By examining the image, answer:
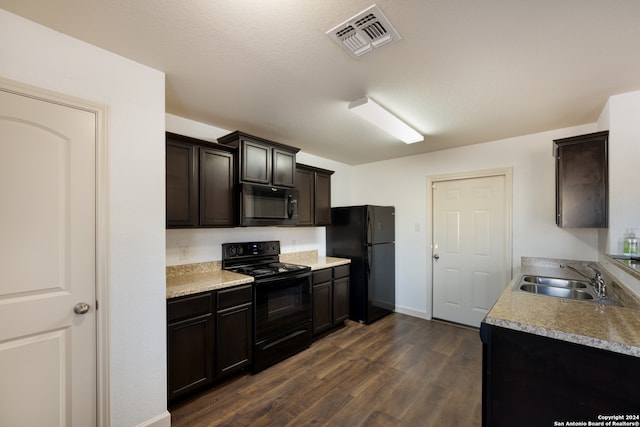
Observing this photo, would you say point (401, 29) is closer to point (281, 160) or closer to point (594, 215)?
point (281, 160)

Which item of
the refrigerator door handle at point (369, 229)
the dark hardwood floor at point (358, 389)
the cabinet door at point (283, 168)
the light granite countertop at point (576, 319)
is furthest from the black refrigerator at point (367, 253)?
the light granite countertop at point (576, 319)

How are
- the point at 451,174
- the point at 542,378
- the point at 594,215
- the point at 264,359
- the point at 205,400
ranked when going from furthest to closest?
the point at 451,174 → the point at 264,359 → the point at 594,215 → the point at 205,400 → the point at 542,378

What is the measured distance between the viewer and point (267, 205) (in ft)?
9.91

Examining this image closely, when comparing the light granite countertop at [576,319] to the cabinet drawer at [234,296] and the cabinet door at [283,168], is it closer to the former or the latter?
the cabinet drawer at [234,296]

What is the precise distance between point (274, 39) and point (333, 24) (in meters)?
0.35

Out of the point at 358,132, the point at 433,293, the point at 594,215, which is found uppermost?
the point at 358,132

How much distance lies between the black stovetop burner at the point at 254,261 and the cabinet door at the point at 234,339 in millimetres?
378

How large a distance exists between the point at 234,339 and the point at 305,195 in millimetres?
1902

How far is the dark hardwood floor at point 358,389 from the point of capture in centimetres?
202

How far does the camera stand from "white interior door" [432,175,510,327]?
3.49 metres

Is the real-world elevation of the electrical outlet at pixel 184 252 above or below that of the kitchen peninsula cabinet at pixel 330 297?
above

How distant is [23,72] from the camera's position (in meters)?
1.40

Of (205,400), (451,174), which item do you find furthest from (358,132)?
(205,400)

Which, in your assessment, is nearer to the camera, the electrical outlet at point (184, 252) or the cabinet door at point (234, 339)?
the cabinet door at point (234, 339)
